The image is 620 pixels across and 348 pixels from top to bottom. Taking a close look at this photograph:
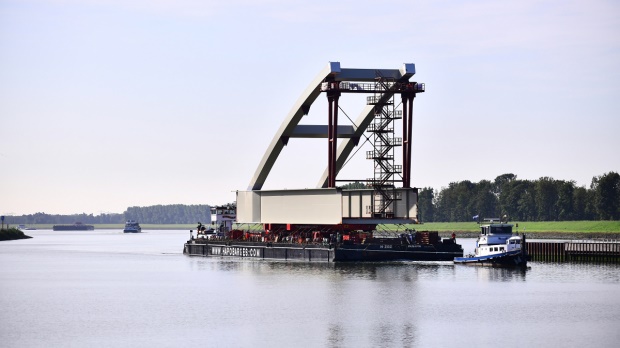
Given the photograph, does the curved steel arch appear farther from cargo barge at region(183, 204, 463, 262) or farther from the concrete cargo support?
cargo barge at region(183, 204, 463, 262)

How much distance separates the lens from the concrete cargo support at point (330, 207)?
98.3 metres

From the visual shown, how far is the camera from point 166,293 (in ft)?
247

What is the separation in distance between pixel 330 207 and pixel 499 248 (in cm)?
1746

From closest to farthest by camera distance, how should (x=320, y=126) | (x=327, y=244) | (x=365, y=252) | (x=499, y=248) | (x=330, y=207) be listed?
(x=499, y=248) < (x=365, y=252) < (x=327, y=244) < (x=330, y=207) < (x=320, y=126)

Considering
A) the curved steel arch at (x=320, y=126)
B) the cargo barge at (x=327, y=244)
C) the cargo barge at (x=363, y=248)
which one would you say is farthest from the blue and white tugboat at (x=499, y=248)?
the curved steel arch at (x=320, y=126)

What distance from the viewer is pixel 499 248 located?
302ft

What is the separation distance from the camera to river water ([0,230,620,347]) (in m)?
51.5

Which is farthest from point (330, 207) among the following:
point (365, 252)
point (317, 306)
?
point (317, 306)

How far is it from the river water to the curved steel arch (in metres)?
16.3

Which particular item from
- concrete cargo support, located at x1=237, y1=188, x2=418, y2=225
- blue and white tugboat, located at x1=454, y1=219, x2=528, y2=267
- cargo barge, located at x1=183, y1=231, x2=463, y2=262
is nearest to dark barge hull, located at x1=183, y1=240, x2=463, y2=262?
cargo barge, located at x1=183, y1=231, x2=463, y2=262

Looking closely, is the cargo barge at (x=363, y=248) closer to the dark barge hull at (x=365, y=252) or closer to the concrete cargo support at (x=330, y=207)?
the dark barge hull at (x=365, y=252)

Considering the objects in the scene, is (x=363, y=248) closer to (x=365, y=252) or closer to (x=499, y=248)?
(x=365, y=252)

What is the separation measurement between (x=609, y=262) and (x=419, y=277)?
29.3 meters

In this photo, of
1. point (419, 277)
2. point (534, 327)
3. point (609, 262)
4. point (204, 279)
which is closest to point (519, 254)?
point (419, 277)
